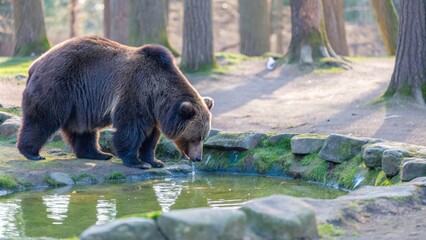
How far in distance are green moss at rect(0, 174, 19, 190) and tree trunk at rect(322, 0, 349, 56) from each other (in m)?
17.1

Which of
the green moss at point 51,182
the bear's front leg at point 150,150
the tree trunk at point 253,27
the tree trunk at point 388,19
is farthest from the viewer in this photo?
the tree trunk at point 253,27

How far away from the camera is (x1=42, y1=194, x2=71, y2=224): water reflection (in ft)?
27.5

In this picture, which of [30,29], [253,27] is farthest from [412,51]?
[253,27]

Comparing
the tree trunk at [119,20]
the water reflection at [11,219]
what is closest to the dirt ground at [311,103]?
the tree trunk at [119,20]

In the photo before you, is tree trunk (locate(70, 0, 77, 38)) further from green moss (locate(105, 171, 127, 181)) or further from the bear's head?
the bear's head

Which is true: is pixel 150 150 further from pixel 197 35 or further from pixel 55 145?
pixel 197 35

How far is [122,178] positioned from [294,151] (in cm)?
242

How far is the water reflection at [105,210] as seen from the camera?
827cm

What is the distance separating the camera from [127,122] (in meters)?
11.5

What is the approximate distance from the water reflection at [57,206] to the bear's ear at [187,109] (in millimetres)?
2141

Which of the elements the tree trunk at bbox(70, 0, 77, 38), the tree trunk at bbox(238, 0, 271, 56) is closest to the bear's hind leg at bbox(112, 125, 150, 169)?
the tree trunk at bbox(238, 0, 271, 56)

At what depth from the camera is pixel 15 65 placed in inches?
877

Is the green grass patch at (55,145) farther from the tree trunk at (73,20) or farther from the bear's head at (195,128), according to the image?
the tree trunk at (73,20)

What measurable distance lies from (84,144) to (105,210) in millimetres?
3399
